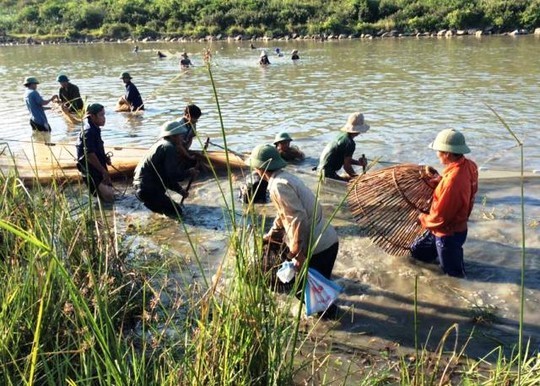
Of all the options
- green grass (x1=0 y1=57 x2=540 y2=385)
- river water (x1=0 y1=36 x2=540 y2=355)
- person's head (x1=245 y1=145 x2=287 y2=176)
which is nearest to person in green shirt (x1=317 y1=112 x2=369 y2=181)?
river water (x1=0 y1=36 x2=540 y2=355)

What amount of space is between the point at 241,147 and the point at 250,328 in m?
8.99

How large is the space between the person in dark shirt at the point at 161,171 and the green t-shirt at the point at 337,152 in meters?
1.94

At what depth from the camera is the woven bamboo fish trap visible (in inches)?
214

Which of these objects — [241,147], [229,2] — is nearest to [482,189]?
[241,147]

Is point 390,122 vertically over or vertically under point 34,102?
under

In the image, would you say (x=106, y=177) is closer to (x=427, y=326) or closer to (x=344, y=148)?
(x=344, y=148)

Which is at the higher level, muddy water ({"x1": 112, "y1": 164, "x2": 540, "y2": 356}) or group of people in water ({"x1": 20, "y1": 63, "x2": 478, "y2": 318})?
group of people in water ({"x1": 20, "y1": 63, "x2": 478, "y2": 318})

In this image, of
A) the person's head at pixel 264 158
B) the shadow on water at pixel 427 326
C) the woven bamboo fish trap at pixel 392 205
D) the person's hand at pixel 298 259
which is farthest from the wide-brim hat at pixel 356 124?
the person's hand at pixel 298 259

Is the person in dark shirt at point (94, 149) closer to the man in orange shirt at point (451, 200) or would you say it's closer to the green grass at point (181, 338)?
the green grass at point (181, 338)

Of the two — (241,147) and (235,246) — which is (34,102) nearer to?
(241,147)

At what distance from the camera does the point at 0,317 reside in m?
3.04

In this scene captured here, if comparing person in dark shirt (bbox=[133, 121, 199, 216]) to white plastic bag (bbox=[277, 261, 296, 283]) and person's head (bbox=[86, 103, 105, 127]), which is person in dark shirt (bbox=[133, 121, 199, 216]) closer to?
person's head (bbox=[86, 103, 105, 127])

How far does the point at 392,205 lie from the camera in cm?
566

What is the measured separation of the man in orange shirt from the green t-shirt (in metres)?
1.83
